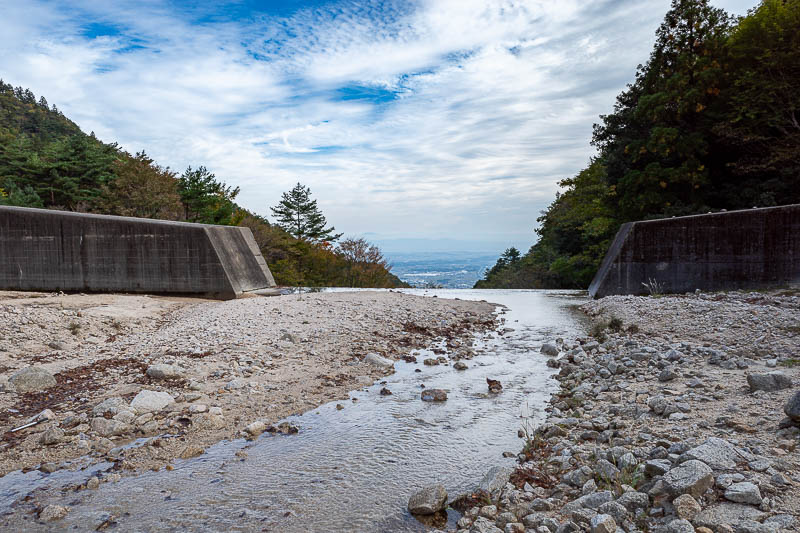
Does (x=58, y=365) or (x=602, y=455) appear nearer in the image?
(x=602, y=455)

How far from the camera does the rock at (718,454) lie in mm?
2859

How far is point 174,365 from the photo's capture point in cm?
586

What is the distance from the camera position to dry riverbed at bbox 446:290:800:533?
8.34 ft

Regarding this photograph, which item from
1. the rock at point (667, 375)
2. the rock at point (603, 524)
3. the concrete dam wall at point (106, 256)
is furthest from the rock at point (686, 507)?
the concrete dam wall at point (106, 256)

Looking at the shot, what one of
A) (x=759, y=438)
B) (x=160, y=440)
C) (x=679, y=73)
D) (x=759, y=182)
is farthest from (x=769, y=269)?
(x=160, y=440)

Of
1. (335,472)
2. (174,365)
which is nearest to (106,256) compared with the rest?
(174,365)

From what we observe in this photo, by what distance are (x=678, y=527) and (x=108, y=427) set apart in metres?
4.42

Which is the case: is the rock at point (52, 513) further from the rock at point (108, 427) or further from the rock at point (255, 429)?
the rock at point (255, 429)

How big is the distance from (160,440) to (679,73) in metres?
21.0

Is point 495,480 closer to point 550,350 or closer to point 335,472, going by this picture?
point 335,472

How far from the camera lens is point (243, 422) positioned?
15.0 feet

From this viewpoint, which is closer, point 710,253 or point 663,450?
point 663,450

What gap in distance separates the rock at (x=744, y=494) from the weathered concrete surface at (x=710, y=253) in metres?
11.8

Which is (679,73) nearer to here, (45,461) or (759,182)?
(759,182)
